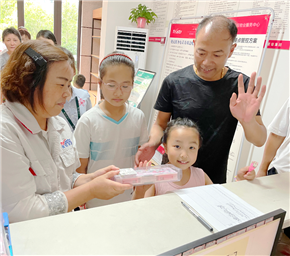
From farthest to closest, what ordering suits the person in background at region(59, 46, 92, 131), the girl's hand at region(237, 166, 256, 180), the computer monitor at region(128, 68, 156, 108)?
the computer monitor at region(128, 68, 156, 108) → the person in background at region(59, 46, 92, 131) → the girl's hand at region(237, 166, 256, 180)

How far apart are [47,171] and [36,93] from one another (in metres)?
0.34

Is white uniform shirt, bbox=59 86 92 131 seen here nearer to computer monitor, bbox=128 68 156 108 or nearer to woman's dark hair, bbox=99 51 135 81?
woman's dark hair, bbox=99 51 135 81

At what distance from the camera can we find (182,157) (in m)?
1.26

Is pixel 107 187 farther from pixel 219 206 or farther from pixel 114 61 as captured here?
pixel 114 61

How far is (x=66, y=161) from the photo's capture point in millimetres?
1129

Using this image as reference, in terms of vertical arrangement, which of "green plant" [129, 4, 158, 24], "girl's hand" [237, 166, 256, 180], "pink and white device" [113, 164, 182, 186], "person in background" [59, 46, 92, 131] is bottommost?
"person in background" [59, 46, 92, 131]

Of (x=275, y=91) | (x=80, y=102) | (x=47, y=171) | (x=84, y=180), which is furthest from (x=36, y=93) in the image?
(x=275, y=91)

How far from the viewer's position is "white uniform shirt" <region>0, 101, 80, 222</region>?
0.81m

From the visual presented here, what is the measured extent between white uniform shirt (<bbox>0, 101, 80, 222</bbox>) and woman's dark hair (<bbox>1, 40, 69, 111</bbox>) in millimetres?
43

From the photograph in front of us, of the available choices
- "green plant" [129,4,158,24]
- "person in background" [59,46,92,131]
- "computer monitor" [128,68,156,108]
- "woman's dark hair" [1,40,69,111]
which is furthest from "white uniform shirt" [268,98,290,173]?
"green plant" [129,4,158,24]

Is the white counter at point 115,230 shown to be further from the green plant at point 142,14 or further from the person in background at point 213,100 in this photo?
the green plant at point 142,14

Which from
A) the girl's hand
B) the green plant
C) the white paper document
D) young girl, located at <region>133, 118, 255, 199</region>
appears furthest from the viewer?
the green plant

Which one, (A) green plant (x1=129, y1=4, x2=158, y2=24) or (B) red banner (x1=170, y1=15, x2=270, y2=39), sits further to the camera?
(A) green plant (x1=129, y1=4, x2=158, y2=24)

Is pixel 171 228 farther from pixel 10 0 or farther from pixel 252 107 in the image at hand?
pixel 10 0
